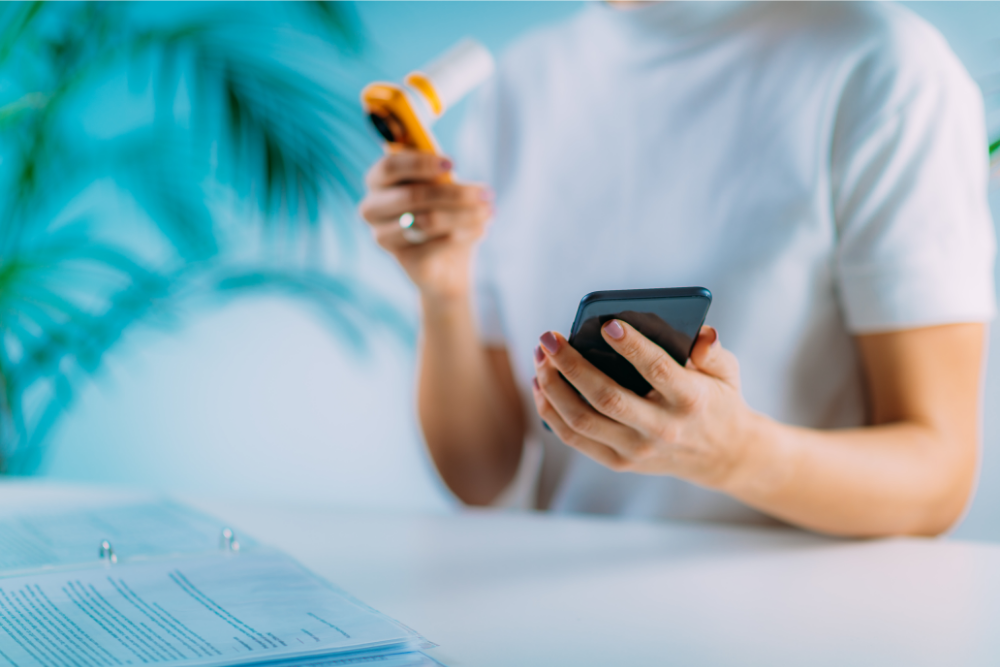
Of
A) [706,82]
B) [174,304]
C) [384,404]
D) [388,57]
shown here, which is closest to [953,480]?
[706,82]

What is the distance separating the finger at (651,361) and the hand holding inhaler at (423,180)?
0.86ft

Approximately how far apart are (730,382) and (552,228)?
0.34 meters

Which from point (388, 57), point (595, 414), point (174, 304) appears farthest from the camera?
point (174, 304)

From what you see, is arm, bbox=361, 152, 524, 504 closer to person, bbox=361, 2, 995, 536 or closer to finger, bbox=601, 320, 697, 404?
person, bbox=361, 2, 995, 536

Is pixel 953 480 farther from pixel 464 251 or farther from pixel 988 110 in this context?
pixel 464 251

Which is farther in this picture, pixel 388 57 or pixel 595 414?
pixel 388 57

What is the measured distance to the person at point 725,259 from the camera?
1.69 ft

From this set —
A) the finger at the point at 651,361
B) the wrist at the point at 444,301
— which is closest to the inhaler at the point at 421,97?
the wrist at the point at 444,301

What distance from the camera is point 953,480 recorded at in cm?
58

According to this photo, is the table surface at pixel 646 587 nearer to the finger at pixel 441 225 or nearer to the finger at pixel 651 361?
the finger at pixel 651 361

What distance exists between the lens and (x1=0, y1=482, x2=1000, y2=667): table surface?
15.1 inches

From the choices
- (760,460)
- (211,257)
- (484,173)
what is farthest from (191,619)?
(211,257)

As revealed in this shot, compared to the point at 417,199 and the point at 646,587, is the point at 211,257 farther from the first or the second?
the point at 646,587

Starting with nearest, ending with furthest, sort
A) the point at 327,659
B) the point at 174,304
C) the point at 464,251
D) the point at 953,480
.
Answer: the point at 327,659
the point at 953,480
the point at 464,251
the point at 174,304
